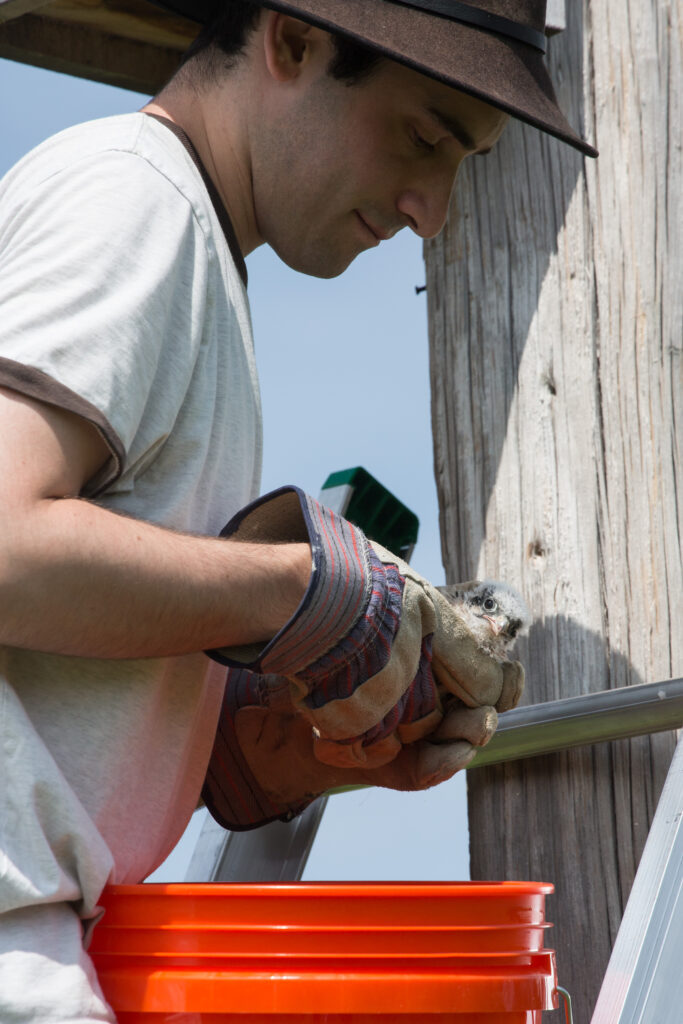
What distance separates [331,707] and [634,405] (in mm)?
1157

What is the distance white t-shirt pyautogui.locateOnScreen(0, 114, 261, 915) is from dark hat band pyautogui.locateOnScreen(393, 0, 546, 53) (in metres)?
0.35

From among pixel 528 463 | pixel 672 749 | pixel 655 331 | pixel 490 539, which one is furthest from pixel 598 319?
pixel 672 749

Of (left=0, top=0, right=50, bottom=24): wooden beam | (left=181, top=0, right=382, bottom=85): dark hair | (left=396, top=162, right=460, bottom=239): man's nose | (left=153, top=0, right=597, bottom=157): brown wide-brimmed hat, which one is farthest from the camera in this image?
(left=0, top=0, right=50, bottom=24): wooden beam

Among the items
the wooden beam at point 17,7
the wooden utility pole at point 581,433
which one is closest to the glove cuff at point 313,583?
the wooden utility pole at point 581,433

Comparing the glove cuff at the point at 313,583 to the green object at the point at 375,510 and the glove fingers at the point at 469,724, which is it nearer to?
the glove fingers at the point at 469,724

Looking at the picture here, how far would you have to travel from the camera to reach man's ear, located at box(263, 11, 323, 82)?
5.20 feet

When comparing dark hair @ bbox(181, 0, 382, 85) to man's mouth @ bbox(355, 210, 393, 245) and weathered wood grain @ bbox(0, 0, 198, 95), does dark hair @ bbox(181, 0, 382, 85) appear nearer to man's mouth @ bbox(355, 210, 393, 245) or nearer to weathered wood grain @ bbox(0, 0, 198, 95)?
man's mouth @ bbox(355, 210, 393, 245)

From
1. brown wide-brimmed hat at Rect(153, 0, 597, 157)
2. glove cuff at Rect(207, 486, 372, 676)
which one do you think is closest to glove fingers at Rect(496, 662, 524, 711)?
glove cuff at Rect(207, 486, 372, 676)

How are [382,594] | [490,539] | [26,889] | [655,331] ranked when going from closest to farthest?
[26,889] < [382,594] < [655,331] < [490,539]

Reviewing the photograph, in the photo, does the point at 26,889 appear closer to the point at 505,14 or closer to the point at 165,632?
the point at 165,632

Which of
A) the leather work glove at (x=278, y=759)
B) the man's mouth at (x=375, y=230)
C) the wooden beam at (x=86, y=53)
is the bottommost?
the leather work glove at (x=278, y=759)

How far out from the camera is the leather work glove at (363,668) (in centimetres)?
133

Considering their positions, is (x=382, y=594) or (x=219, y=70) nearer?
(x=382, y=594)

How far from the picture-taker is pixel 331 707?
1401 millimetres
